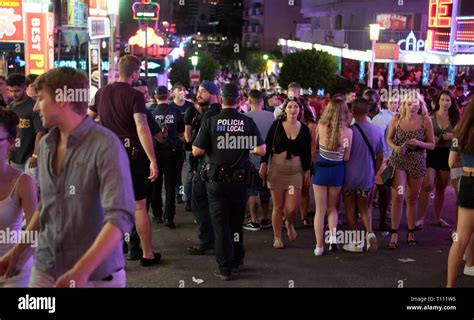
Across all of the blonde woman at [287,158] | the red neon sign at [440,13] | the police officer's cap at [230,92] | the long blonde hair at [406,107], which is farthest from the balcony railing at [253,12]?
the police officer's cap at [230,92]

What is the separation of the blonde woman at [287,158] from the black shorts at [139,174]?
1.37 m

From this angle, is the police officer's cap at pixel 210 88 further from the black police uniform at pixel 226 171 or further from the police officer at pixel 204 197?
the black police uniform at pixel 226 171

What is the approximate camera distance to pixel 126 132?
5.80 meters

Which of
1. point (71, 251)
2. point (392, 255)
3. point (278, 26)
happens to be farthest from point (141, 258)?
point (278, 26)

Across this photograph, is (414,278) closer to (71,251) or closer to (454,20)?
(71,251)

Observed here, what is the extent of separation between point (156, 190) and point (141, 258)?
1802mm

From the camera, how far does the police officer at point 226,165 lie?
18.4 feet

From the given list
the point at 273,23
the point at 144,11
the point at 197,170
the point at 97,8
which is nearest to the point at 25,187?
the point at 197,170

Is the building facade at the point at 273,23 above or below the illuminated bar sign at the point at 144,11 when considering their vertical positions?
above

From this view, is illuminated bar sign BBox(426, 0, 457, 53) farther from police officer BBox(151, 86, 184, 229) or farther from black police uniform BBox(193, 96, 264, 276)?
black police uniform BBox(193, 96, 264, 276)

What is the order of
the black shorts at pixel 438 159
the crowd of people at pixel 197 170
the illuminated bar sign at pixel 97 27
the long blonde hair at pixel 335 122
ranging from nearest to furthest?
the crowd of people at pixel 197 170 < the long blonde hair at pixel 335 122 < the black shorts at pixel 438 159 < the illuminated bar sign at pixel 97 27

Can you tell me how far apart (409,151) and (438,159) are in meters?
0.99

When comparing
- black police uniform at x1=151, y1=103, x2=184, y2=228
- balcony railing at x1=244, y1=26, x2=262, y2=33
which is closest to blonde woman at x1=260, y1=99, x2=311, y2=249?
black police uniform at x1=151, y1=103, x2=184, y2=228
